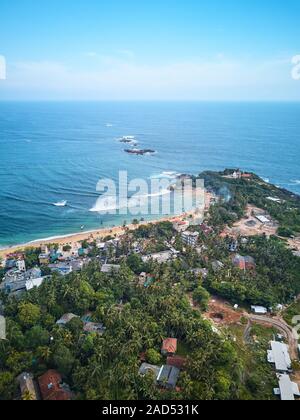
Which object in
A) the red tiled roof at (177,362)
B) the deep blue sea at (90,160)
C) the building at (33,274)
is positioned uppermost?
the deep blue sea at (90,160)

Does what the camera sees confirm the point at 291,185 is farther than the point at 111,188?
Yes

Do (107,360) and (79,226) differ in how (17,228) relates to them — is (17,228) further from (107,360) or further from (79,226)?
(107,360)

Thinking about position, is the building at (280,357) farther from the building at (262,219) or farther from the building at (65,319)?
the building at (262,219)

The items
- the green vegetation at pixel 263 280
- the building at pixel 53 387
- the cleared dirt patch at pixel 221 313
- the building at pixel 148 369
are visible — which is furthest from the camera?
the green vegetation at pixel 263 280

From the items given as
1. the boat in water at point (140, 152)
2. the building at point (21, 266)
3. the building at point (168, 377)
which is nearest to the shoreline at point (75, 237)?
the building at point (21, 266)

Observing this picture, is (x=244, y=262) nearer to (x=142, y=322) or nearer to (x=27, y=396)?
(x=142, y=322)

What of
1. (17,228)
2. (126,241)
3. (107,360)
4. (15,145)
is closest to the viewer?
(107,360)

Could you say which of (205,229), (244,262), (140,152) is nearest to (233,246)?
(244,262)

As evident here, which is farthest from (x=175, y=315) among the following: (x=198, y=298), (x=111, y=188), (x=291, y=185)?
(x=291, y=185)
